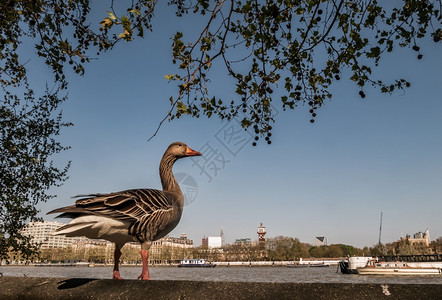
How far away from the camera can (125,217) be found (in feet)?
12.1

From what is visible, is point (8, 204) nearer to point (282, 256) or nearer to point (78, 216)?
point (78, 216)

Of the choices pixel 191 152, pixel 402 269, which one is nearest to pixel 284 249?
pixel 402 269

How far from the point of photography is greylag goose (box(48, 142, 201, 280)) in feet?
11.4

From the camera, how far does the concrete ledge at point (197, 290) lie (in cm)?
211

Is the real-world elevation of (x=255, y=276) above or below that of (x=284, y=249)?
above

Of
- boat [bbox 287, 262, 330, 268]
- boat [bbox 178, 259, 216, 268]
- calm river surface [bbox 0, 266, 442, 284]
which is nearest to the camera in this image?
calm river surface [bbox 0, 266, 442, 284]

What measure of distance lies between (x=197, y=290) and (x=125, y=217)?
152 cm

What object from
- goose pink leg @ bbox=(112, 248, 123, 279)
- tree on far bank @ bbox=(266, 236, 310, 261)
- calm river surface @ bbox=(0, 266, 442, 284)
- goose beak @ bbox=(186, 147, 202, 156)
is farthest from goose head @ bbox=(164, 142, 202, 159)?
tree on far bank @ bbox=(266, 236, 310, 261)

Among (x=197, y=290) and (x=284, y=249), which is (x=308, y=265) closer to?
(x=284, y=249)

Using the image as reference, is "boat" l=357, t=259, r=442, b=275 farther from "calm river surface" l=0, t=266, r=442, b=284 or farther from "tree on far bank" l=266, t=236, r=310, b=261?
"tree on far bank" l=266, t=236, r=310, b=261

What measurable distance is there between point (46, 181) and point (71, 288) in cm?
597

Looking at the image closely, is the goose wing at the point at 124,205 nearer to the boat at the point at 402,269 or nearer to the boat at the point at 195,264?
the boat at the point at 402,269

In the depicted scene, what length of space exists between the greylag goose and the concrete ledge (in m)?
0.60

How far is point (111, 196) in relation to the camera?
374cm
